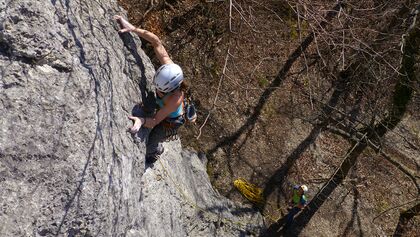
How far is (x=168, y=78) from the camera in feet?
14.0

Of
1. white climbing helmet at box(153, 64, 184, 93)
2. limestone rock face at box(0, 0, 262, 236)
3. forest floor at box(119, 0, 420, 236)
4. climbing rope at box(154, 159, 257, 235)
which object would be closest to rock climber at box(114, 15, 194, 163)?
white climbing helmet at box(153, 64, 184, 93)

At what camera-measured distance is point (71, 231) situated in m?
3.73

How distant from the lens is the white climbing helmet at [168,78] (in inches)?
167

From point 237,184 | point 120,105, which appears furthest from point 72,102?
point 237,184

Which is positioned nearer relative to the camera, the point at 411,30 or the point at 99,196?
the point at 99,196

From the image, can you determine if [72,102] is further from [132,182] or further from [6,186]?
[132,182]

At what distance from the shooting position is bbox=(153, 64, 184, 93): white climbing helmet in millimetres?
4254

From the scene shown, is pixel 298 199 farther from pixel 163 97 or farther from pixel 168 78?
pixel 168 78

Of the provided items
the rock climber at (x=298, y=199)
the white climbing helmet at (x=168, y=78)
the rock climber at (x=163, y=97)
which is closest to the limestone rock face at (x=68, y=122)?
the rock climber at (x=163, y=97)

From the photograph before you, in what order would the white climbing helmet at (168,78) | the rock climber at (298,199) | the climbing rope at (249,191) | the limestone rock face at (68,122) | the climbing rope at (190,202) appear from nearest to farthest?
the limestone rock face at (68,122)
the white climbing helmet at (168,78)
the climbing rope at (190,202)
the rock climber at (298,199)
the climbing rope at (249,191)

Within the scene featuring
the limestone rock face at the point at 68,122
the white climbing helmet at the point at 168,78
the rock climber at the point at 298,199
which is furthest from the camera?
the rock climber at the point at 298,199

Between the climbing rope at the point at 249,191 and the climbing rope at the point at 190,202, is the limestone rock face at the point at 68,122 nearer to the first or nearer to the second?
the climbing rope at the point at 190,202

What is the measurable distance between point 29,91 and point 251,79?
20.5 ft

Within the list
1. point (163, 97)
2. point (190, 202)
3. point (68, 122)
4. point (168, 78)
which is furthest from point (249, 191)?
point (68, 122)
